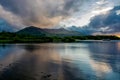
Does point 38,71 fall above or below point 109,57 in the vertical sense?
above

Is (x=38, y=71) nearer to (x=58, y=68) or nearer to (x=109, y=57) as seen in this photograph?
(x=58, y=68)

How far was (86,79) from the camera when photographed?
36375 mm

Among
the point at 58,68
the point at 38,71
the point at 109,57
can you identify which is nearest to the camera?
the point at 38,71

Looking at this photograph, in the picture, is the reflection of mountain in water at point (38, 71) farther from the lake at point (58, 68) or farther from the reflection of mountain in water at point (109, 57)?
the reflection of mountain in water at point (109, 57)

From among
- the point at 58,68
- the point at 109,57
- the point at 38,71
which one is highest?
the point at 38,71

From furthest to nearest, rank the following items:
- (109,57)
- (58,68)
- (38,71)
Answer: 1. (109,57)
2. (58,68)
3. (38,71)

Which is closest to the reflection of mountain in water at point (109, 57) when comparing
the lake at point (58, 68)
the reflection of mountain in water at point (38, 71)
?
the lake at point (58, 68)

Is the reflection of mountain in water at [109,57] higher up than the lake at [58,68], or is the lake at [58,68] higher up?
the lake at [58,68]

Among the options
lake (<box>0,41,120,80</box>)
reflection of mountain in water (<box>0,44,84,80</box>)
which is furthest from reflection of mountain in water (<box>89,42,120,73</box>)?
reflection of mountain in water (<box>0,44,84,80</box>)

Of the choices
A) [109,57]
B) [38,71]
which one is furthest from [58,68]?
[109,57]

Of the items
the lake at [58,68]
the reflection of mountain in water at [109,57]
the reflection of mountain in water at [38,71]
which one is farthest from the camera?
the reflection of mountain in water at [109,57]

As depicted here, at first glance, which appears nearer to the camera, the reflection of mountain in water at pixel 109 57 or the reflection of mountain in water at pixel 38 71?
the reflection of mountain in water at pixel 38 71

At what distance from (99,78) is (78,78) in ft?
12.7

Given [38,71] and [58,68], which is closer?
[38,71]
